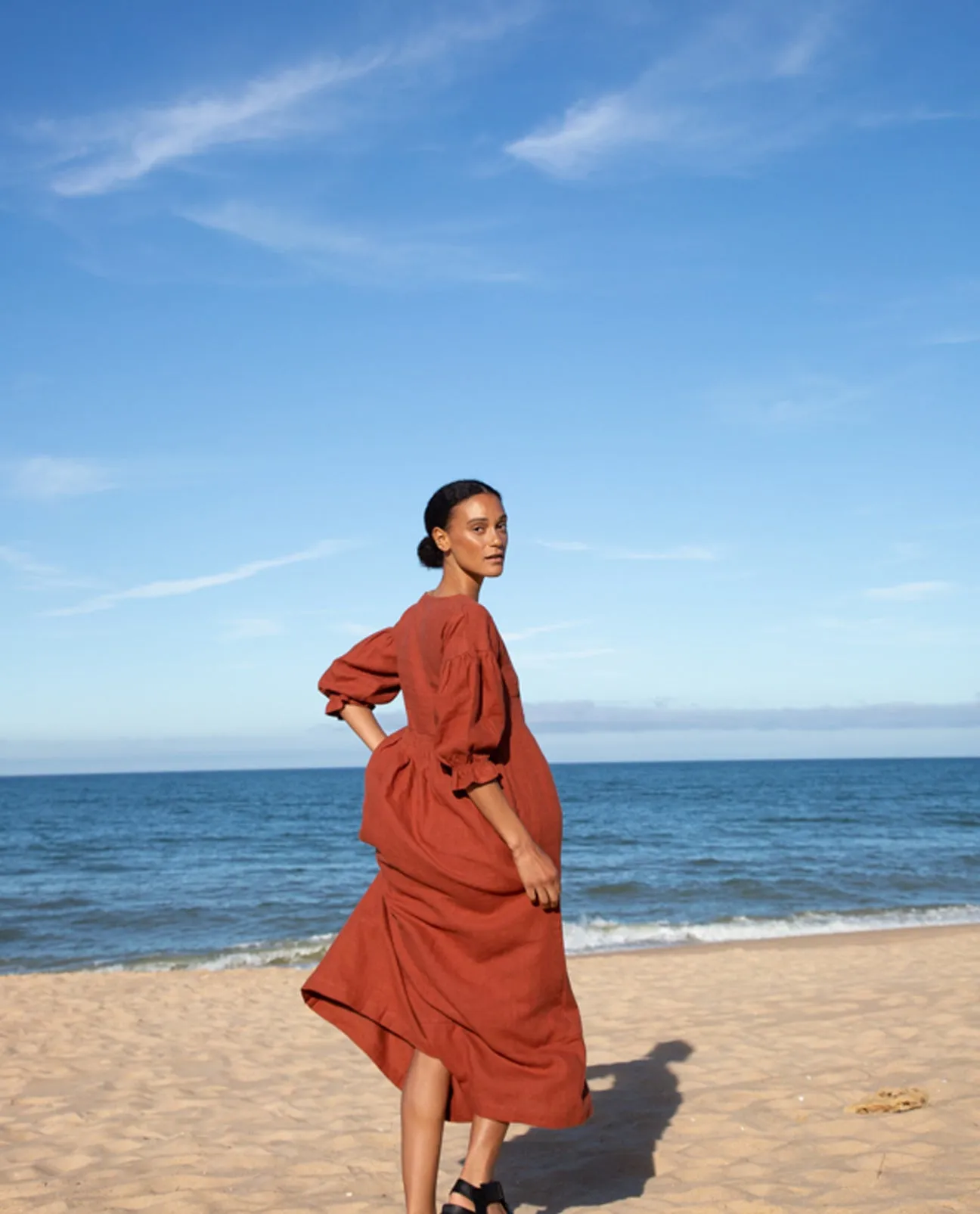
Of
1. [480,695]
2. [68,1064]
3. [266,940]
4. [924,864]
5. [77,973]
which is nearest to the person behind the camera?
[480,695]

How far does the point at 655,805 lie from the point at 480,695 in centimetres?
4514

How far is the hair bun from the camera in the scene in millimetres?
2889

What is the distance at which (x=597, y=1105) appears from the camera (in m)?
4.76

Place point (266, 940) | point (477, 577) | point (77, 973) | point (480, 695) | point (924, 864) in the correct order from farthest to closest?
point (924, 864)
point (266, 940)
point (77, 973)
point (477, 577)
point (480, 695)

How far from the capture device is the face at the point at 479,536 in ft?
9.02

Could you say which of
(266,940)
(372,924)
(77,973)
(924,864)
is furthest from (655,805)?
(372,924)

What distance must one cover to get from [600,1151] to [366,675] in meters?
2.15

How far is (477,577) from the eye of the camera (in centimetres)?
279

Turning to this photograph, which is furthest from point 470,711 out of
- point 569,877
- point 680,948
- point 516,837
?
point 569,877

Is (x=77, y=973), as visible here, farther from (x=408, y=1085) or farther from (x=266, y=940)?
(x=408, y=1085)

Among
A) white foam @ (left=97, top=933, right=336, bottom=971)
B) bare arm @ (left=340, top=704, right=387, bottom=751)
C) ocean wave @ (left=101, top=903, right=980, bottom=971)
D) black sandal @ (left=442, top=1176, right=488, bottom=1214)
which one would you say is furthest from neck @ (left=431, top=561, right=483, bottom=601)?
white foam @ (left=97, top=933, right=336, bottom=971)

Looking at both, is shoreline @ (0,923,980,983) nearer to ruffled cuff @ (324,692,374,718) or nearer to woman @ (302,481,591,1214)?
ruffled cuff @ (324,692,374,718)

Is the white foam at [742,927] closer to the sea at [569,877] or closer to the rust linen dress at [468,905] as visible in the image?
the sea at [569,877]

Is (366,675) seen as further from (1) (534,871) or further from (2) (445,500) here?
(1) (534,871)
